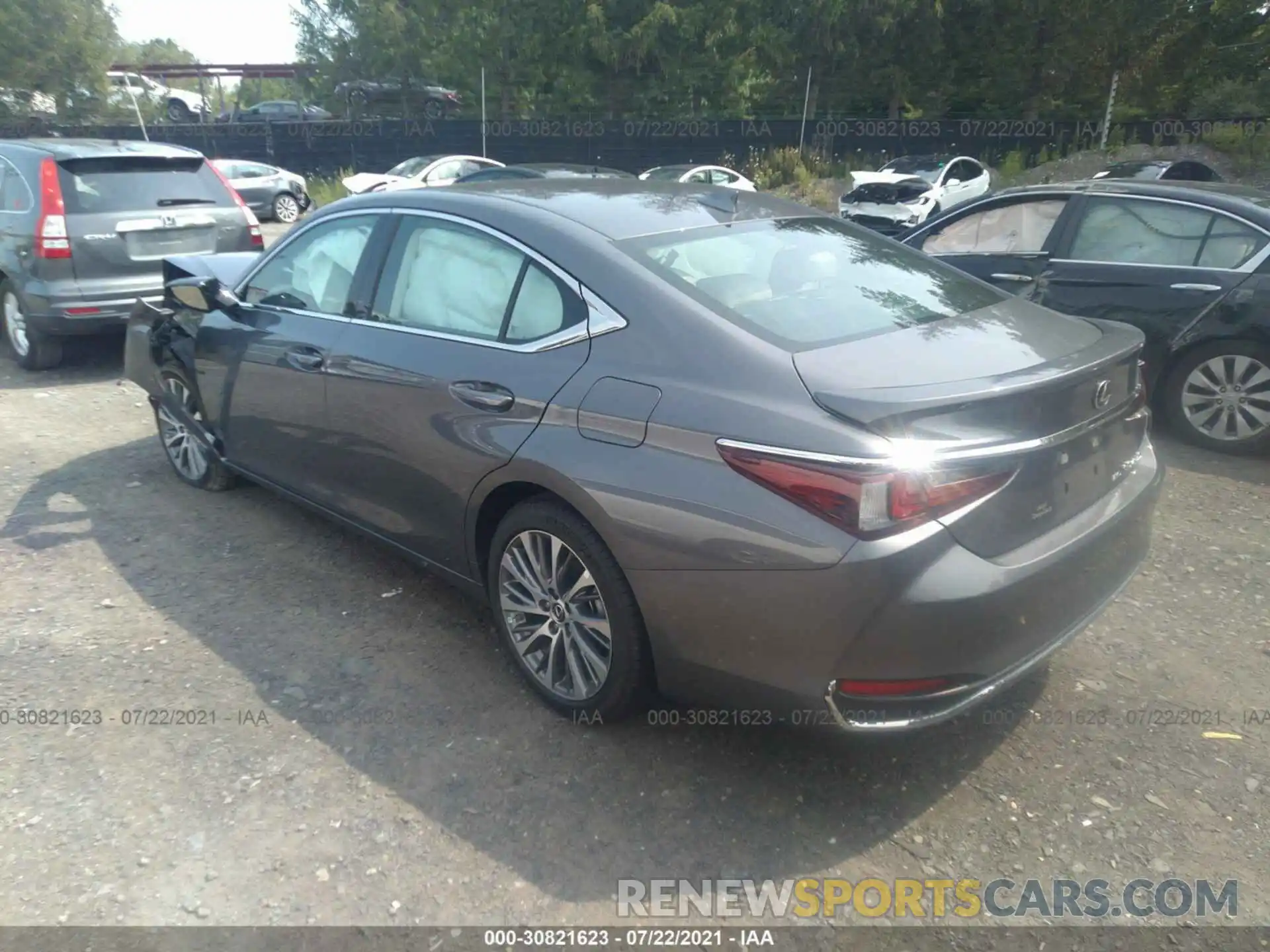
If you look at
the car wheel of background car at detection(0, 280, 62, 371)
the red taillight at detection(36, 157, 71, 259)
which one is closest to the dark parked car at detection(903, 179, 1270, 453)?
the red taillight at detection(36, 157, 71, 259)

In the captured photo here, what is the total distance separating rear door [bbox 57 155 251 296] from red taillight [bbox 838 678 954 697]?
6.69 meters

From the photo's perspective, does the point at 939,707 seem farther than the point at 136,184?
No

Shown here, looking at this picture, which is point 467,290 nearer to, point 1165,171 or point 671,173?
point 1165,171

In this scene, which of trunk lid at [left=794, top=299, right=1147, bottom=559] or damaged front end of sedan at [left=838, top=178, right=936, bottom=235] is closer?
trunk lid at [left=794, top=299, right=1147, bottom=559]

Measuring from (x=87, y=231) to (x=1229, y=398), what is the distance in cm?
769

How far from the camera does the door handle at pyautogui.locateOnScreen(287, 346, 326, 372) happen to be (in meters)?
3.82

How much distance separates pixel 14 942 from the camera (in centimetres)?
234

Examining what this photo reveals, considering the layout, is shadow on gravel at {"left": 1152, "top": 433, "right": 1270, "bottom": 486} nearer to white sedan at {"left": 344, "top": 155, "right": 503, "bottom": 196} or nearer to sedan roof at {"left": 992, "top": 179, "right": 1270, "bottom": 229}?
sedan roof at {"left": 992, "top": 179, "right": 1270, "bottom": 229}

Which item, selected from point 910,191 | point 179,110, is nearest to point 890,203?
point 910,191

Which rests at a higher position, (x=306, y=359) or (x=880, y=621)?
(x=306, y=359)

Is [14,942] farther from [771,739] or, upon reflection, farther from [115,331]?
[115,331]

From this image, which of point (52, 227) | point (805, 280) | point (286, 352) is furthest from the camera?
point (52, 227)

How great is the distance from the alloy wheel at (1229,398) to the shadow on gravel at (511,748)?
3.23 meters

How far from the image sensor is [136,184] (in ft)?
24.5
